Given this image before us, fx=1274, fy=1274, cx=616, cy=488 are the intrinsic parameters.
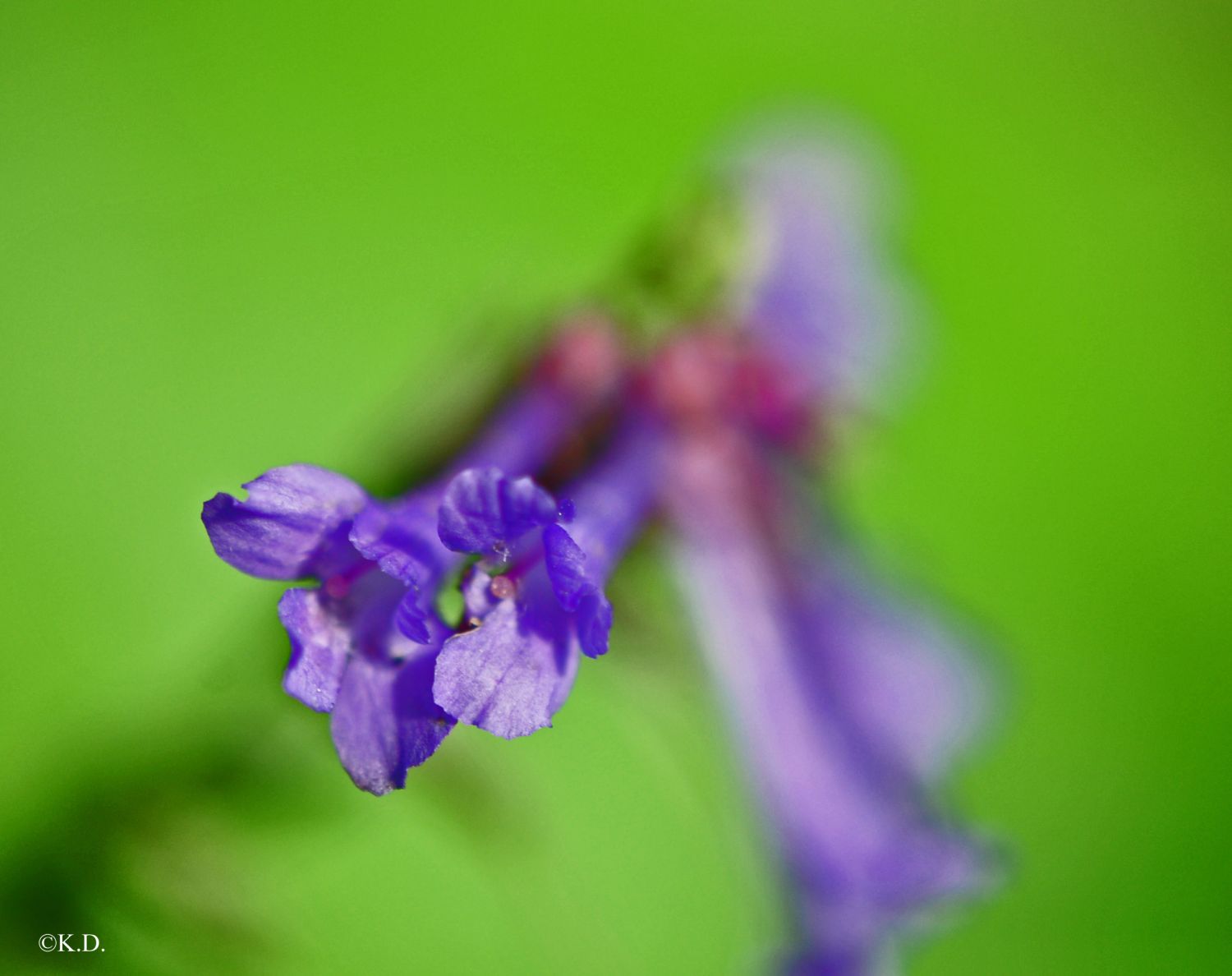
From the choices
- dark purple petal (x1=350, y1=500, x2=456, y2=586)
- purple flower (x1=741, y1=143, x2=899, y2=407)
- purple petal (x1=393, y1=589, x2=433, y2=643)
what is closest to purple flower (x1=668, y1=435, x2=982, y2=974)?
purple flower (x1=741, y1=143, x2=899, y2=407)

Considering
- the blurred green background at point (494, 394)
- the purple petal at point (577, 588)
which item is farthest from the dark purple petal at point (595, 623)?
the blurred green background at point (494, 394)

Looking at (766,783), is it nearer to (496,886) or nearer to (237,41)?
(496,886)

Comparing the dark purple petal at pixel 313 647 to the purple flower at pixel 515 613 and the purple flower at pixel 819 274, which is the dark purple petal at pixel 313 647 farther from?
the purple flower at pixel 819 274

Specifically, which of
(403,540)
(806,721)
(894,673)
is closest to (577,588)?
(403,540)

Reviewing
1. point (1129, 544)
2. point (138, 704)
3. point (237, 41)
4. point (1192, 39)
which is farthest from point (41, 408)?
point (1192, 39)

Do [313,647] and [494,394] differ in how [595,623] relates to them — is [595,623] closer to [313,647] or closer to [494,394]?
[313,647]

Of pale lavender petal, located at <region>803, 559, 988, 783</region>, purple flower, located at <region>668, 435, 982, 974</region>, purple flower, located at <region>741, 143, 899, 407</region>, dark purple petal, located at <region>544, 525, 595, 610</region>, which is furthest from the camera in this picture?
purple flower, located at <region>741, 143, 899, 407</region>

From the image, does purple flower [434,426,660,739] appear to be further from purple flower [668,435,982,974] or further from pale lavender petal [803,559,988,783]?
pale lavender petal [803,559,988,783]
